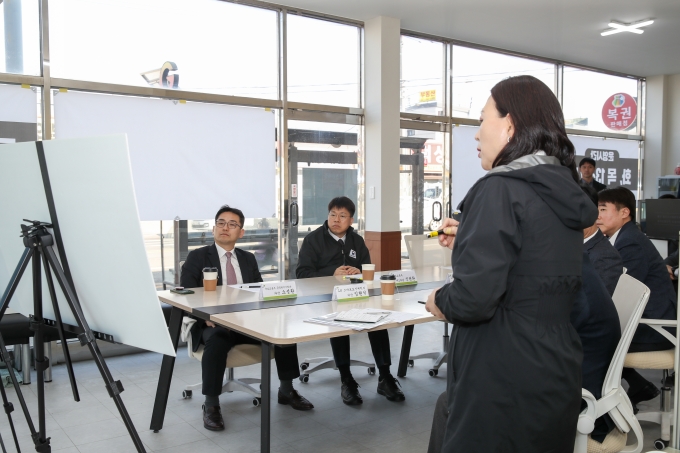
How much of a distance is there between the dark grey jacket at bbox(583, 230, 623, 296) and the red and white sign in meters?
6.70

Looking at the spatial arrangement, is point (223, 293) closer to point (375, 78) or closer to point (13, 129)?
point (13, 129)

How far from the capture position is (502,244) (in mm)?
1366

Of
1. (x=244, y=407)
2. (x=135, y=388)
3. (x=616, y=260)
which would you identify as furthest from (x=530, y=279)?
(x=135, y=388)

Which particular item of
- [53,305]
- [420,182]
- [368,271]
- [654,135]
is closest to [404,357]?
[368,271]

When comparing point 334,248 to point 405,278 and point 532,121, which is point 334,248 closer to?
point 405,278

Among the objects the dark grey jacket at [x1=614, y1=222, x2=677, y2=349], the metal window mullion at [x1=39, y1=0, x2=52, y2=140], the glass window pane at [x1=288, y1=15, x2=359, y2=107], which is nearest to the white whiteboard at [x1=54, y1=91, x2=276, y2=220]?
the metal window mullion at [x1=39, y1=0, x2=52, y2=140]

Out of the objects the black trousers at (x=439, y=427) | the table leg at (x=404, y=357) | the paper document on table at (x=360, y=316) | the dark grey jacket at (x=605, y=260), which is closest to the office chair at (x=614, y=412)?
the black trousers at (x=439, y=427)

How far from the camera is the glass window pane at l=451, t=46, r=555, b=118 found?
7172 mm

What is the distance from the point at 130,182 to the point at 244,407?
2.36 metres

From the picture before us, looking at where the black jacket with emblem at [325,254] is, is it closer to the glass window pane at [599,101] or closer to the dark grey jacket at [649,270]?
the dark grey jacket at [649,270]

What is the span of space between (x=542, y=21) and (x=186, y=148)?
3919mm

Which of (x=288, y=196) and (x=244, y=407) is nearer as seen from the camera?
(x=244, y=407)

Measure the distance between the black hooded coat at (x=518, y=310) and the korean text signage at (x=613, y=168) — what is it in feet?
24.6

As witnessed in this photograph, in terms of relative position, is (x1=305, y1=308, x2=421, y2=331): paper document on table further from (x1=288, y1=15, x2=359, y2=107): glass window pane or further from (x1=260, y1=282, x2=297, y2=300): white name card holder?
(x1=288, y1=15, x2=359, y2=107): glass window pane
